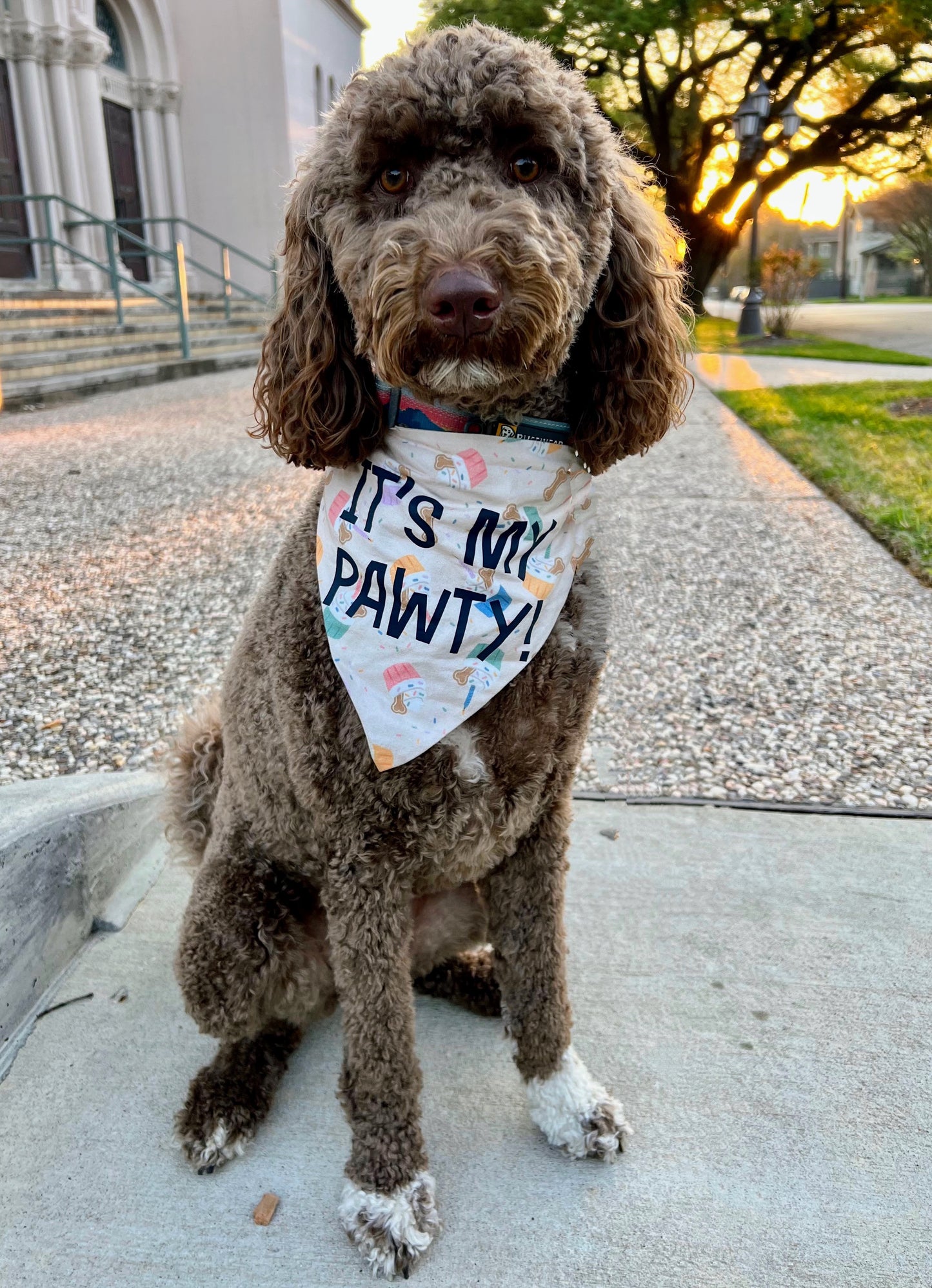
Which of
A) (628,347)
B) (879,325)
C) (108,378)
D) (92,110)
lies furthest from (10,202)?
(879,325)

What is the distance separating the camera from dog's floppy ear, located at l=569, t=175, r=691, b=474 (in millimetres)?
1730

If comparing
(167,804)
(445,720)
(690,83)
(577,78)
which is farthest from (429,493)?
(690,83)

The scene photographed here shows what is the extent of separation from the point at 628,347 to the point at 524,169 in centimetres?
36

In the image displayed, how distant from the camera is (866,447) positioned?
7.54 metres

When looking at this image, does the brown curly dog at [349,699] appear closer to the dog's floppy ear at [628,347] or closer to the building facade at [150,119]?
the dog's floppy ear at [628,347]

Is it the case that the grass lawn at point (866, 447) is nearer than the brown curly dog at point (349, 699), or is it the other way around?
the brown curly dog at point (349, 699)

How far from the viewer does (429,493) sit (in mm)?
1694

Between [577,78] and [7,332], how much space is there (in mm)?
10286

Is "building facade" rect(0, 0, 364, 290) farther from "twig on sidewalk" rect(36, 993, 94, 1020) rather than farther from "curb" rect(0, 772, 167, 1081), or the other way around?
"twig on sidewalk" rect(36, 993, 94, 1020)

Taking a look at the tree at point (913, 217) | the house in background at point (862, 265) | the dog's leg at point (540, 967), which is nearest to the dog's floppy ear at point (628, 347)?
the dog's leg at point (540, 967)

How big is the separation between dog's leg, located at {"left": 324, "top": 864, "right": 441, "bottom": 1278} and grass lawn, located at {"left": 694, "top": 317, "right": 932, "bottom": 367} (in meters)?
11.5

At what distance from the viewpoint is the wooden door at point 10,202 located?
1314 centimetres

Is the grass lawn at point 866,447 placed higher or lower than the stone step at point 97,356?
lower

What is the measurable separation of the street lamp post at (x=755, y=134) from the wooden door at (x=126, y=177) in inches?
467
